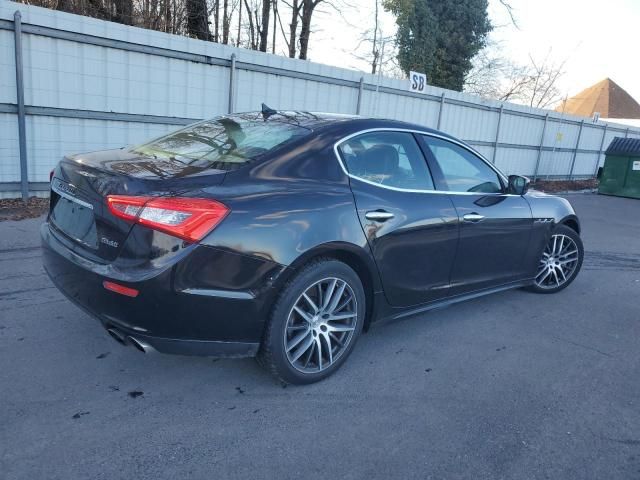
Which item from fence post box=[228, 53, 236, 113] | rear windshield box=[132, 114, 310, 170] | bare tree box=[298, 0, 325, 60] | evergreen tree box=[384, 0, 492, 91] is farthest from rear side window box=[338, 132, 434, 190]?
evergreen tree box=[384, 0, 492, 91]

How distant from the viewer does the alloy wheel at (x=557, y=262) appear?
506 centimetres

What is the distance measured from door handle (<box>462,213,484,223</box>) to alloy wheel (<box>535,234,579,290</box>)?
1.35 meters

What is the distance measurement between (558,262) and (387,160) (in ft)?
8.59

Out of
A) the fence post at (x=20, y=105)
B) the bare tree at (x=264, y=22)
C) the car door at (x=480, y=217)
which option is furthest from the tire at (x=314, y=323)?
the bare tree at (x=264, y=22)

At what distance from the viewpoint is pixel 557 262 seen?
517 centimetres

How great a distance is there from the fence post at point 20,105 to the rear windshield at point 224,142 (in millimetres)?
4208

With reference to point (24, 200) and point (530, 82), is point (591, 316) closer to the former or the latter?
point (24, 200)

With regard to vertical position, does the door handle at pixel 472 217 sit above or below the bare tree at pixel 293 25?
below

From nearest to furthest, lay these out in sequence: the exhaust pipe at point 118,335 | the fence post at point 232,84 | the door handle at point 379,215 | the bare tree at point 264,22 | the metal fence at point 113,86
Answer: the exhaust pipe at point 118,335 < the door handle at point 379,215 < the metal fence at point 113,86 < the fence post at point 232,84 < the bare tree at point 264,22

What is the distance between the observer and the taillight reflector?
2.54 meters

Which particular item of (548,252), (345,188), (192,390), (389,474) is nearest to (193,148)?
(345,188)

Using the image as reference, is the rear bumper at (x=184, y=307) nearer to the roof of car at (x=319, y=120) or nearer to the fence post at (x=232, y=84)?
the roof of car at (x=319, y=120)

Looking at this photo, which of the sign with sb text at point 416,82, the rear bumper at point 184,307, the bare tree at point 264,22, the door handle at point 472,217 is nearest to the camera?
the rear bumper at point 184,307

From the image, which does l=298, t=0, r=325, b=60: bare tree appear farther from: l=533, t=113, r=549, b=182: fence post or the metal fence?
the metal fence
